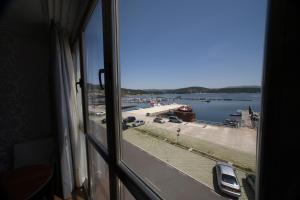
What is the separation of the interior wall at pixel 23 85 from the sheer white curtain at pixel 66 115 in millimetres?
442

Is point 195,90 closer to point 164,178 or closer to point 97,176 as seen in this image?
point 164,178

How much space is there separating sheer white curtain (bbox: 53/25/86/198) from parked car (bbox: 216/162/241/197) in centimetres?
204

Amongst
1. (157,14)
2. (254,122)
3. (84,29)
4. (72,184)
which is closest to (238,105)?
(254,122)

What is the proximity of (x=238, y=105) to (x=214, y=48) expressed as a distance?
0.68ft

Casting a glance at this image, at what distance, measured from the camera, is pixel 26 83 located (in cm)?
233

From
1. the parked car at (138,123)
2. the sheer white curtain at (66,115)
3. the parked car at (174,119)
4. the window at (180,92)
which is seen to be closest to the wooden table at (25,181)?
the sheer white curtain at (66,115)

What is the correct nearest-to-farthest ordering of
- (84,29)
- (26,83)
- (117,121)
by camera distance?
1. (117,121)
2. (84,29)
3. (26,83)

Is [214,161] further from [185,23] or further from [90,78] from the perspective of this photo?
[90,78]

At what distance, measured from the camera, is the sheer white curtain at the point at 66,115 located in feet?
6.72

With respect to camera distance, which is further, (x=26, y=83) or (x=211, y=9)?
(x=26, y=83)

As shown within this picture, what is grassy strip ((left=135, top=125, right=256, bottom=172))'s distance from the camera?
0.41m

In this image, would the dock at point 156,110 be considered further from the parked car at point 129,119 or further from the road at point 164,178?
the road at point 164,178

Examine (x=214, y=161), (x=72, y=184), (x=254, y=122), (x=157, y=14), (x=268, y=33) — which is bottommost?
(x=72, y=184)

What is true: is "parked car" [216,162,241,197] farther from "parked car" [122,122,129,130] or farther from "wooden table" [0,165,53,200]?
"wooden table" [0,165,53,200]
